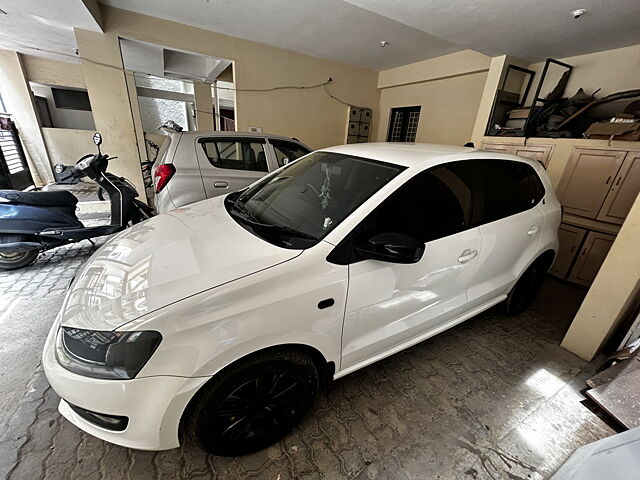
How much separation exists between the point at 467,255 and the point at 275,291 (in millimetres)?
1217

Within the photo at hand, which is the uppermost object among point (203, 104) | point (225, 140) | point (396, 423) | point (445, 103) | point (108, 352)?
point (445, 103)

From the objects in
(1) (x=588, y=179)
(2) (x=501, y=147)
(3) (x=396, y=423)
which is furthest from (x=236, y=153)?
(1) (x=588, y=179)

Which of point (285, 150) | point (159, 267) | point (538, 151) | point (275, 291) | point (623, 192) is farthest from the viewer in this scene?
point (285, 150)

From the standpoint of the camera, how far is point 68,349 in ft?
3.59

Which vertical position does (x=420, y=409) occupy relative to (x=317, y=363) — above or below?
below

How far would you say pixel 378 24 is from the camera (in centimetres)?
419

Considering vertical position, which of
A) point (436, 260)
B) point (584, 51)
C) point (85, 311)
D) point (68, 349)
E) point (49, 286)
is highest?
point (584, 51)

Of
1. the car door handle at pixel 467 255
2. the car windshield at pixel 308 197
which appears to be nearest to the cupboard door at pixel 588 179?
the car door handle at pixel 467 255

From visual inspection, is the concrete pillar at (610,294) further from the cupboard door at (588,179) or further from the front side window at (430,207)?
the cupboard door at (588,179)

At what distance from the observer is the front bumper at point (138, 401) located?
0.99 meters

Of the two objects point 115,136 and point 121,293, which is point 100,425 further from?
point 115,136

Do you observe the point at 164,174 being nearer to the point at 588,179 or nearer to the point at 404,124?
the point at 588,179

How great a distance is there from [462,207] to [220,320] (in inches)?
59.0

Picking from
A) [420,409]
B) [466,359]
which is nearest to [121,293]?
[420,409]
